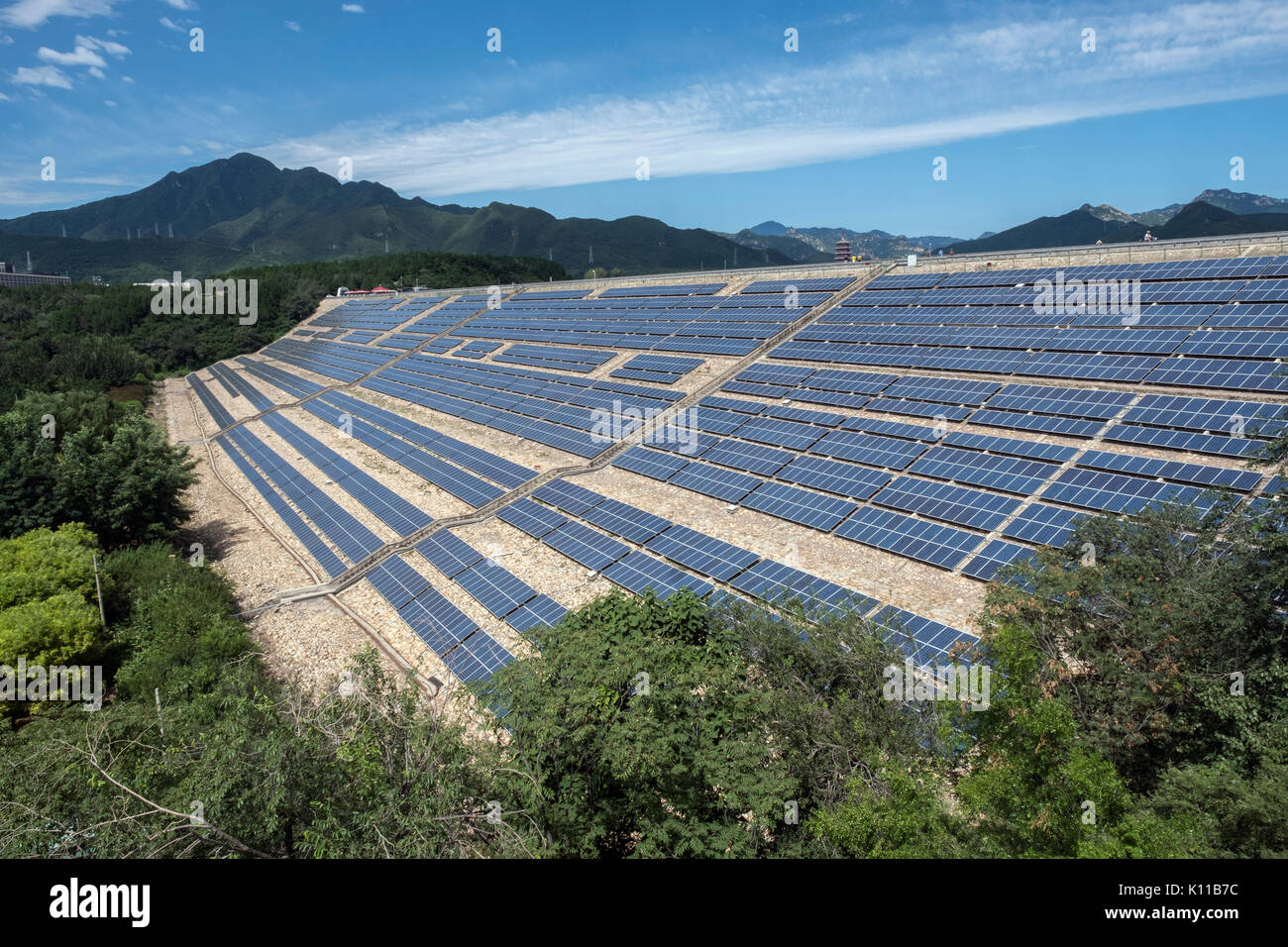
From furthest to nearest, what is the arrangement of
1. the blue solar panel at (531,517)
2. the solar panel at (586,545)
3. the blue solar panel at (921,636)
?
the blue solar panel at (531,517)
the solar panel at (586,545)
the blue solar panel at (921,636)

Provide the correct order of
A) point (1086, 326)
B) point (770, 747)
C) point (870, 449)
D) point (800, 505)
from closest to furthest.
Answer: point (770, 747), point (800, 505), point (870, 449), point (1086, 326)

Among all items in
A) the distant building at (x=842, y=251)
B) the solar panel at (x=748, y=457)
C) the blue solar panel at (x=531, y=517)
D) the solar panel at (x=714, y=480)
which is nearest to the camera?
the solar panel at (x=714, y=480)

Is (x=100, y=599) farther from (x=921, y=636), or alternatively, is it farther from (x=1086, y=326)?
(x=1086, y=326)

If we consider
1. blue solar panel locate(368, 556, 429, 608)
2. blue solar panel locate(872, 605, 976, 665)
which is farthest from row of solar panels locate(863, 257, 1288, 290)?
blue solar panel locate(368, 556, 429, 608)

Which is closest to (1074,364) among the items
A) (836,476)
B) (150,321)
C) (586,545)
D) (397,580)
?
(836,476)

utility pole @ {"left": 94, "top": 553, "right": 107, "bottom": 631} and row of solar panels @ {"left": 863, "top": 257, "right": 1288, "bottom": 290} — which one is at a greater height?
row of solar panels @ {"left": 863, "top": 257, "right": 1288, "bottom": 290}

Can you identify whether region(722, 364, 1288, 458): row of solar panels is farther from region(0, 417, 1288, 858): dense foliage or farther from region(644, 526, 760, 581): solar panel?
region(644, 526, 760, 581): solar panel

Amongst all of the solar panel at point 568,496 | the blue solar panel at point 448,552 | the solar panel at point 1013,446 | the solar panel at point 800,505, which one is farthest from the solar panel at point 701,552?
the solar panel at point 1013,446

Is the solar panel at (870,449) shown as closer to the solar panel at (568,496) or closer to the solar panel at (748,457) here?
the solar panel at (748,457)
